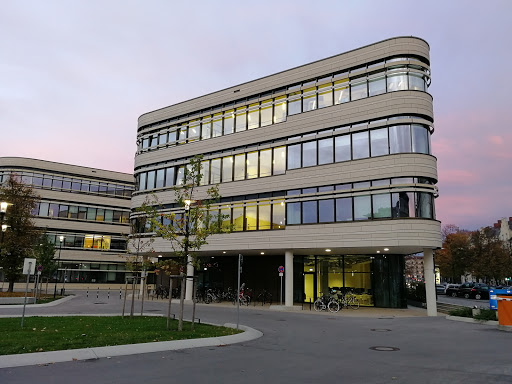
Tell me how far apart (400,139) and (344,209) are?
576 centimetres

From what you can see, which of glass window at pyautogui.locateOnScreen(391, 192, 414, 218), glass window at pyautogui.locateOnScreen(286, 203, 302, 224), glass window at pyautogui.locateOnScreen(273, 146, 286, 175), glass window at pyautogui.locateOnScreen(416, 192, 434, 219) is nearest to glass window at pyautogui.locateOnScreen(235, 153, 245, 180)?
glass window at pyautogui.locateOnScreen(273, 146, 286, 175)

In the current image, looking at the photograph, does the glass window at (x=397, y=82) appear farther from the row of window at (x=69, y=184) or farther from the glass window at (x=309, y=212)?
the row of window at (x=69, y=184)

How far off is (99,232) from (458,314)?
5461 centimetres

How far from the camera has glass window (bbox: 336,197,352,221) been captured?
27859 mm

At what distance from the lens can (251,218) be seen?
1286 inches

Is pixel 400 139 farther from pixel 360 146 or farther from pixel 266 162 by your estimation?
pixel 266 162

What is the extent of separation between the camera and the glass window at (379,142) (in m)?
27.2

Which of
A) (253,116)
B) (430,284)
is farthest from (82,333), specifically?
(253,116)

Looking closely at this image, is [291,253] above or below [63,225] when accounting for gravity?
below

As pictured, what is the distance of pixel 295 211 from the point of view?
30.3 metres

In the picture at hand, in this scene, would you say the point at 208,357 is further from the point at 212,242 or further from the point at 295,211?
the point at 212,242

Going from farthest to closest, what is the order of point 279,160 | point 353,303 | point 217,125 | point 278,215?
point 217,125 → point 279,160 → point 278,215 → point 353,303

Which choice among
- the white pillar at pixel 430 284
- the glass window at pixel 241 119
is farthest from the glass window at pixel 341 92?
the white pillar at pixel 430 284

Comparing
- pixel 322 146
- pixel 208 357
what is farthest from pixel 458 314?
pixel 208 357
